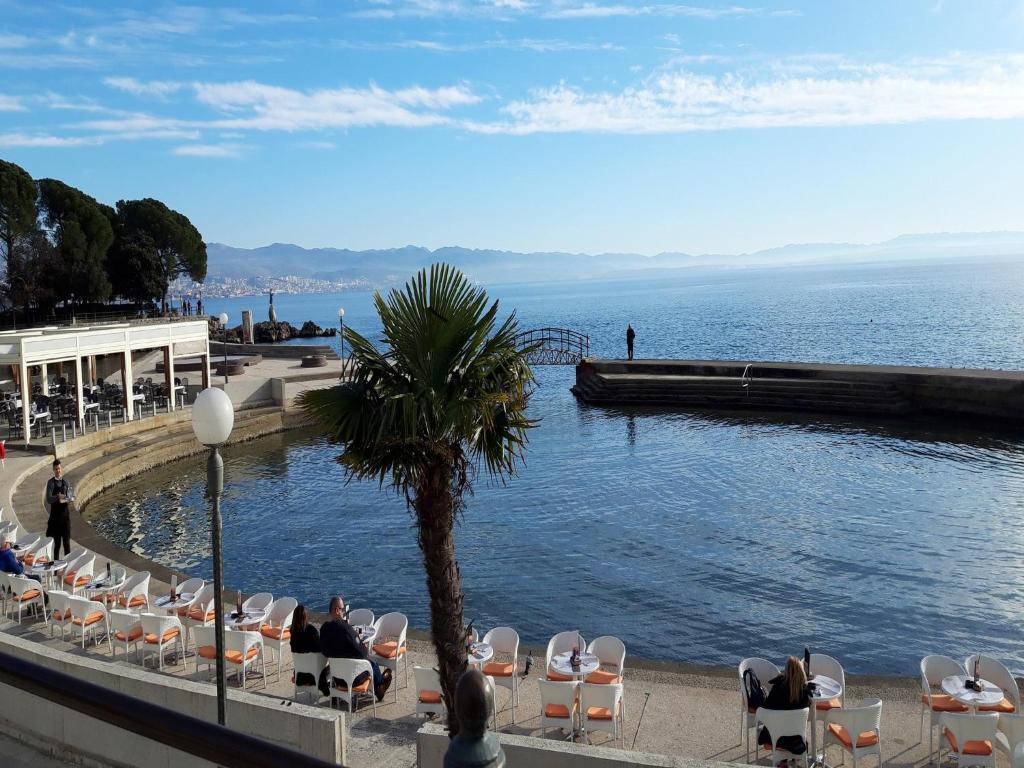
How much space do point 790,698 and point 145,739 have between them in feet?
17.6

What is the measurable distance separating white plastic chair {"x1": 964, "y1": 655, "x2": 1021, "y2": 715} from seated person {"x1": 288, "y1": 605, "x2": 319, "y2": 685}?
6.68 m

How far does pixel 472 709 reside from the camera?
5.72 ft

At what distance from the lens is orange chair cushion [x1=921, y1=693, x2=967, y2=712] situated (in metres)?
8.52

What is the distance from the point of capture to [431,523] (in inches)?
267

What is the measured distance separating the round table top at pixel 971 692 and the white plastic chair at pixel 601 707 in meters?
3.15

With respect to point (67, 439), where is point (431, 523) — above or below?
above

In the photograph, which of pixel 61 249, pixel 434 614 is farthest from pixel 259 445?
pixel 61 249

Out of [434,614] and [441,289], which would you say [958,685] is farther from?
[441,289]

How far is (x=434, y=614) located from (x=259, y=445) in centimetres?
2540

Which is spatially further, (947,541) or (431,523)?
(947,541)

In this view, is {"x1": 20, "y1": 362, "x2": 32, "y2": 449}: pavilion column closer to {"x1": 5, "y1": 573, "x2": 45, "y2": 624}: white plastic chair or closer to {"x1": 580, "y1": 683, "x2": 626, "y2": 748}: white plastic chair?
{"x1": 5, "y1": 573, "x2": 45, "y2": 624}: white plastic chair

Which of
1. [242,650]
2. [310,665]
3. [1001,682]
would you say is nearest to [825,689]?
[1001,682]

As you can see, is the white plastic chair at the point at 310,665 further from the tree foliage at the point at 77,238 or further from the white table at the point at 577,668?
the tree foliage at the point at 77,238

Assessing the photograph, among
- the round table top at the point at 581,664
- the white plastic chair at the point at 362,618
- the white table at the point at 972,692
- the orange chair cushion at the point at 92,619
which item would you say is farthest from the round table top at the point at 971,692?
the orange chair cushion at the point at 92,619
